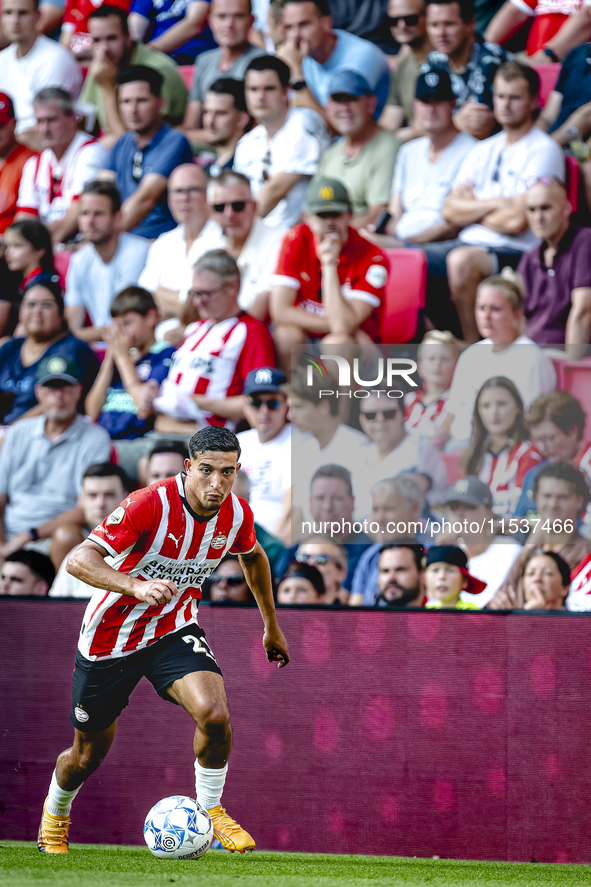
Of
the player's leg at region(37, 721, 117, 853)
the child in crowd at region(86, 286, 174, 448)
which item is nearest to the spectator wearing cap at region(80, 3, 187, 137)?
the child in crowd at region(86, 286, 174, 448)

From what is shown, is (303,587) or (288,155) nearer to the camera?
(303,587)

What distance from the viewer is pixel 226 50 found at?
7445 millimetres

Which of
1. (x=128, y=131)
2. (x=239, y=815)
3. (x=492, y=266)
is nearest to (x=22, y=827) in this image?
(x=239, y=815)

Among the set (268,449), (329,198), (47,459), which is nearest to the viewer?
(268,449)

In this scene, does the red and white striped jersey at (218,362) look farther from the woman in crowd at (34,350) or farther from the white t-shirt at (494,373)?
the white t-shirt at (494,373)

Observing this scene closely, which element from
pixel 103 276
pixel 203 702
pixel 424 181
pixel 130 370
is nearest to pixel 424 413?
pixel 424 181

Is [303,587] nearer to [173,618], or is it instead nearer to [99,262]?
[173,618]

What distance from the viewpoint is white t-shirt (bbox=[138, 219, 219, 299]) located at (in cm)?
709

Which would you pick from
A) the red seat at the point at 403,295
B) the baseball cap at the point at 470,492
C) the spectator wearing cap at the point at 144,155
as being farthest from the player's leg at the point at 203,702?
the spectator wearing cap at the point at 144,155

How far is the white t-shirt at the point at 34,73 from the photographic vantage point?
7945 mm

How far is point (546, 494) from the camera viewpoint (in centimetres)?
584

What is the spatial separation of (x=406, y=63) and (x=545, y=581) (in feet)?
11.7

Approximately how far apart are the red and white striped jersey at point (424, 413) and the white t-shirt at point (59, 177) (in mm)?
3132

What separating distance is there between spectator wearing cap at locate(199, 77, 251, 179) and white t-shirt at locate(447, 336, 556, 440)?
7.76 ft
